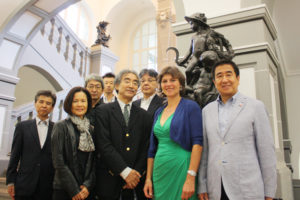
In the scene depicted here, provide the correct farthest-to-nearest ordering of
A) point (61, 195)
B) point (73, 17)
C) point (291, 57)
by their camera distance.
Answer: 1. point (73, 17)
2. point (291, 57)
3. point (61, 195)

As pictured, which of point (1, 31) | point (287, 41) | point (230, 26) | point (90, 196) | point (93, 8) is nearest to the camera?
point (90, 196)

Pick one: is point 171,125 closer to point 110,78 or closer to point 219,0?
point 110,78

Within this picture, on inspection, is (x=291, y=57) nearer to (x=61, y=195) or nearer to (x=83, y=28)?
(x=61, y=195)

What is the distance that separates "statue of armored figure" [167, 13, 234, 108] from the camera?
223cm

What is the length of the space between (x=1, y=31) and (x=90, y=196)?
176 inches

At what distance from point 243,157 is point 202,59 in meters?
1.13

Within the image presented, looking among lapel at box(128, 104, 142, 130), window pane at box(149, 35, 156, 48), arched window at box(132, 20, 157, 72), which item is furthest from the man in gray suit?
window pane at box(149, 35, 156, 48)

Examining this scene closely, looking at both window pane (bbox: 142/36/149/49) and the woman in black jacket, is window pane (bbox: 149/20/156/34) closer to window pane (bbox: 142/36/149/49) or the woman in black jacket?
window pane (bbox: 142/36/149/49)

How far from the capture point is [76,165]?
1.77 m

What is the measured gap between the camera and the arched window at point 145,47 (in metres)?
12.9

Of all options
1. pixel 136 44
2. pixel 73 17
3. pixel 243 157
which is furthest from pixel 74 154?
pixel 136 44

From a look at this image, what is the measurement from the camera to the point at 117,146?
178 cm

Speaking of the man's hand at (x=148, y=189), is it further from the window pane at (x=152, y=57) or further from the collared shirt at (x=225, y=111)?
the window pane at (x=152, y=57)

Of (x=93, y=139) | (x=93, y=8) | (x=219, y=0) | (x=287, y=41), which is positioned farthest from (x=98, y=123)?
(x=93, y=8)
